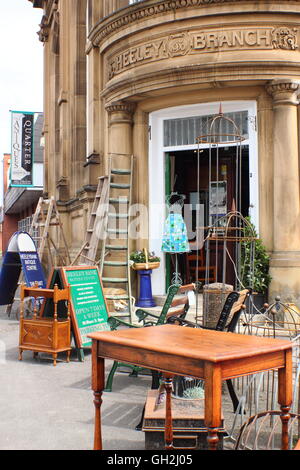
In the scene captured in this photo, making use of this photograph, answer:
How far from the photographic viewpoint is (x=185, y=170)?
1418 cm

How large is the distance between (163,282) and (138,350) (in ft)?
26.5

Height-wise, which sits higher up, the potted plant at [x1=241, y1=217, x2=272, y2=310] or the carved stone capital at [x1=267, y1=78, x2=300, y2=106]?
the carved stone capital at [x1=267, y1=78, x2=300, y2=106]

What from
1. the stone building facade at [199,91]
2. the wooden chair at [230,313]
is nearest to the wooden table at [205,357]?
the wooden chair at [230,313]

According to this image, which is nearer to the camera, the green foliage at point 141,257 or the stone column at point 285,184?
the stone column at point 285,184

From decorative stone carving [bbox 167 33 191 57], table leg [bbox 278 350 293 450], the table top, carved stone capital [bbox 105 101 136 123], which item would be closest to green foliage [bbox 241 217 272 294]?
decorative stone carving [bbox 167 33 191 57]

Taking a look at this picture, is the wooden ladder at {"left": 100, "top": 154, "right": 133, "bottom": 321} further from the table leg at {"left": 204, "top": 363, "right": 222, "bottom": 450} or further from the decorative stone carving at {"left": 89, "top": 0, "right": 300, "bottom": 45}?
the table leg at {"left": 204, "top": 363, "right": 222, "bottom": 450}

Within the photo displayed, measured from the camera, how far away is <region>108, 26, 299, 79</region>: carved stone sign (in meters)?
9.67

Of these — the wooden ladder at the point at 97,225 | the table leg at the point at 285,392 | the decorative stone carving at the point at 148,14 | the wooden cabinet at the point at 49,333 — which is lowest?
the wooden cabinet at the point at 49,333

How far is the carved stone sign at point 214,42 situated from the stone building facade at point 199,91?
0.06 feet

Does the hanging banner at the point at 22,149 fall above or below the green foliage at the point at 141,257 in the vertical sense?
above

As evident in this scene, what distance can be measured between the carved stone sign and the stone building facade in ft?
0.06

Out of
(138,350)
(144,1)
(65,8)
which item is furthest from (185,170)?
(138,350)

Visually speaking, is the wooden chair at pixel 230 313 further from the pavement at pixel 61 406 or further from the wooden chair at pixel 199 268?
the wooden chair at pixel 199 268

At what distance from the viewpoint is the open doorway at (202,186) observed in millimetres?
12000
